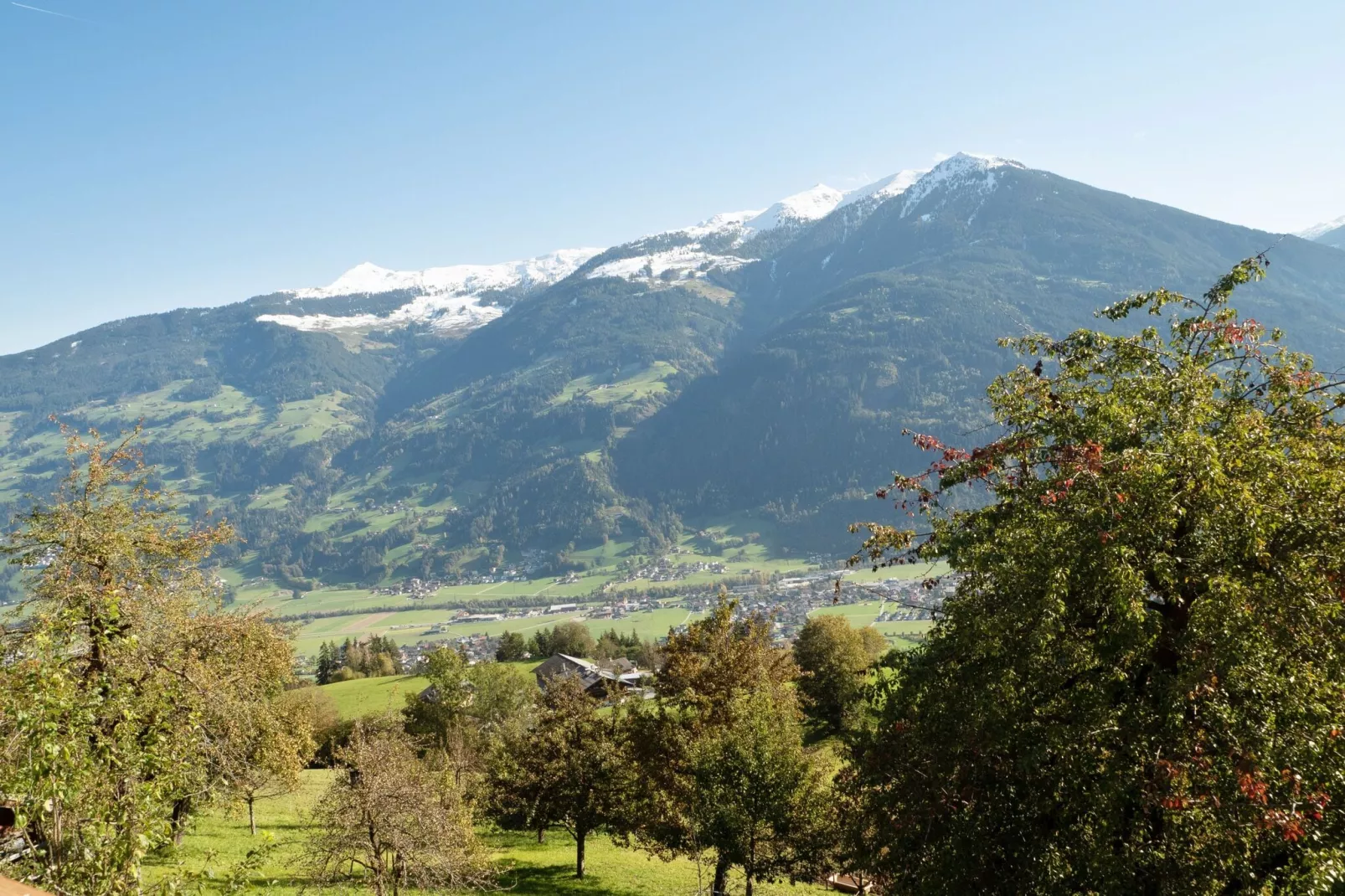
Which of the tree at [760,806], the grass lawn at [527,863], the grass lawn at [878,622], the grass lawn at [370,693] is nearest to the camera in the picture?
the tree at [760,806]

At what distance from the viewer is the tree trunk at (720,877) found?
81.4 ft

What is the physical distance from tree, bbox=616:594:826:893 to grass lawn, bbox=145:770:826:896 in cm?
271

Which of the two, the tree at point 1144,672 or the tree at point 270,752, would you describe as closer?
the tree at point 1144,672

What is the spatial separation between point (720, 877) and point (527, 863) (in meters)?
13.4

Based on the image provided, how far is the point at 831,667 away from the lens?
59.1 metres

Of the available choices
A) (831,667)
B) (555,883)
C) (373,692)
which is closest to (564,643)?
(373,692)

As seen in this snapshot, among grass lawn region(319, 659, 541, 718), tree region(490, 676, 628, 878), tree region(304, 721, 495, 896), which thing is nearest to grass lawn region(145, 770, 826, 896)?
tree region(490, 676, 628, 878)

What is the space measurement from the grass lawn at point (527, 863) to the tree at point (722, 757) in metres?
2.71

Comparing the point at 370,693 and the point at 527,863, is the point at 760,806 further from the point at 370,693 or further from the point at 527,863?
the point at 370,693

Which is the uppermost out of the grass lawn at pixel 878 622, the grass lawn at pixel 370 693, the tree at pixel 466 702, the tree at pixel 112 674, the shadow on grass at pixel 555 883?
the tree at pixel 112 674

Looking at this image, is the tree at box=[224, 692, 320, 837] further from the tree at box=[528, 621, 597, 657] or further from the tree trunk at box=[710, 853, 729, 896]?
the tree at box=[528, 621, 597, 657]

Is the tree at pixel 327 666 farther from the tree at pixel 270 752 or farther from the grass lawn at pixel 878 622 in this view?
the grass lawn at pixel 878 622

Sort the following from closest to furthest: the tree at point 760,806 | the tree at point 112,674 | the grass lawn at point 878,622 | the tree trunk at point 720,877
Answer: the tree at point 112,674, the tree at point 760,806, the tree trunk at point 720,877, the grass lawn at point 878,622

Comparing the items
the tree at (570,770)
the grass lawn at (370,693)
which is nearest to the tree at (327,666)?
the grass lawn at (370,693)
